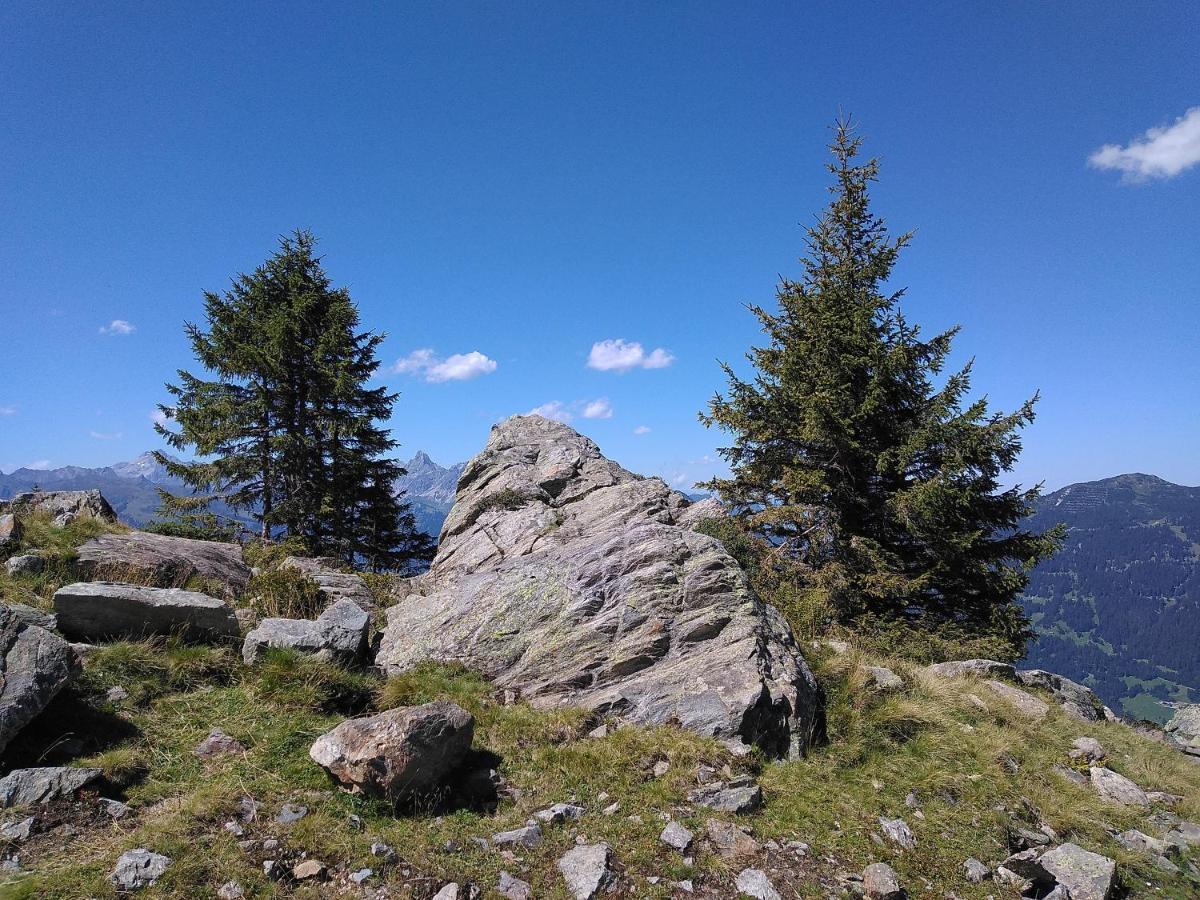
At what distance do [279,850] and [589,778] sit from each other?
3.43 m

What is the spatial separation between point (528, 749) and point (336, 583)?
24.9ft

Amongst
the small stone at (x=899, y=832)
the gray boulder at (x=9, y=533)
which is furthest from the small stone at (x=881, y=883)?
the gray boulder at (x=9, y=533)

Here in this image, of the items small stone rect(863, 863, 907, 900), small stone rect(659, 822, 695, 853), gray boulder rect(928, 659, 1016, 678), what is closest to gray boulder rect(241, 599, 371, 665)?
small stone rect(659, 822, 695, 853)

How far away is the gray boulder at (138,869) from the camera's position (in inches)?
171

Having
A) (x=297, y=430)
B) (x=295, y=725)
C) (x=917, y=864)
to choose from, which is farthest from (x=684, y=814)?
(x=297, y=430)

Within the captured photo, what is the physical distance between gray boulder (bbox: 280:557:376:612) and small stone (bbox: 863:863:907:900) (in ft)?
32.8

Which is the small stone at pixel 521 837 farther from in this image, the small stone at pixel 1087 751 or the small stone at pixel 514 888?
the small stone at pixel 1087 751

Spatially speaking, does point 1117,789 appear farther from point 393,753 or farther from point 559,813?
point 393,753

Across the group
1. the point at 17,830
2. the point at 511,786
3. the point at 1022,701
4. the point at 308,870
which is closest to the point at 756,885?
the point at 511,786

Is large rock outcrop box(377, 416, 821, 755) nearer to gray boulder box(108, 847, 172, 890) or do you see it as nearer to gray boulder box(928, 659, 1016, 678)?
gray boulder box(928, 659, 1016, 678)

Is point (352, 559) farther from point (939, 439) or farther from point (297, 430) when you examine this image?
point (939, 439)

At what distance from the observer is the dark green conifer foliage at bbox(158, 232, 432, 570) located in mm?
21281

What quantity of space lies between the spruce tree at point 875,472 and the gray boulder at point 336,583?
34.5 feet

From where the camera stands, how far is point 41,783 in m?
5.09
